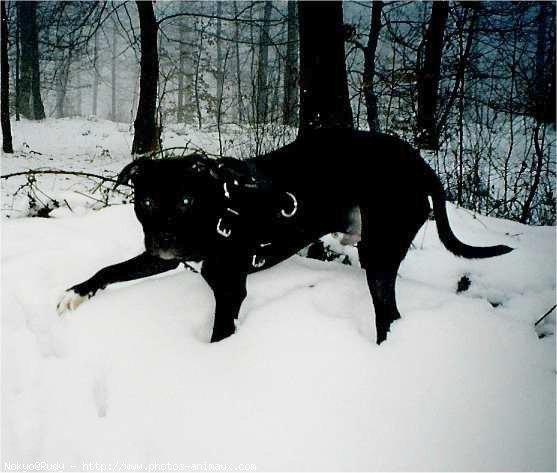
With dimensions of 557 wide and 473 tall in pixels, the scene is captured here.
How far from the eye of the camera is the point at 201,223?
1888 mm

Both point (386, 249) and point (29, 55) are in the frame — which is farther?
point (29, 55)

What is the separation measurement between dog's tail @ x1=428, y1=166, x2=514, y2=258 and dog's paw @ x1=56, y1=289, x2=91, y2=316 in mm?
2123

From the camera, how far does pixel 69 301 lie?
2301 mm

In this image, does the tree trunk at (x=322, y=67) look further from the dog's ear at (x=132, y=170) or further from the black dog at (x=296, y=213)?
the dog's ear at (x=132, y=170)

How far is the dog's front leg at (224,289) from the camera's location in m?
2.03

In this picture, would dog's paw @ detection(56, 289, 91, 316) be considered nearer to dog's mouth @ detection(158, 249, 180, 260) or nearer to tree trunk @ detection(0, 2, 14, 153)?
dog's mouth @ detection(158, 249, 180, 260)

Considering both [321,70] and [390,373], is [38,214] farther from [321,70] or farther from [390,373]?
[390,373]

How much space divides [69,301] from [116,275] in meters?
0.29

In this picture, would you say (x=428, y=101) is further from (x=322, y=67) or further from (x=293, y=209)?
(x=293, y=209)

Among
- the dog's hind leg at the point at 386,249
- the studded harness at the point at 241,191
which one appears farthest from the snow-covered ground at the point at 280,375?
the studded harness at the point at 241,191

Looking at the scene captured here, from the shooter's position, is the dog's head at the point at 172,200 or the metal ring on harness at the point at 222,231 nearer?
the dog's head at the point at 172,200

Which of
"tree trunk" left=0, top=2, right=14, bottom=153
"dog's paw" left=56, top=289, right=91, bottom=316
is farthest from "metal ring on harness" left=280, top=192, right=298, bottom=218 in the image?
"tree trunk" left=0, top=2, right=14, bottom=153

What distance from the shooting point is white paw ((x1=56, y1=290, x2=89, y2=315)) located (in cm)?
229

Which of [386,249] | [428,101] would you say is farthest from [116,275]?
[428,101]
